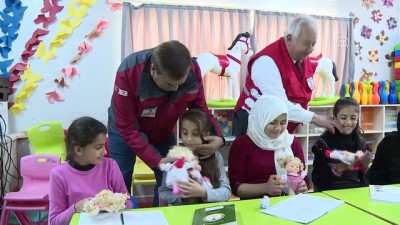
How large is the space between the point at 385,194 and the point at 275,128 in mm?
643

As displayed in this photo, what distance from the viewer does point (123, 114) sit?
2055mm

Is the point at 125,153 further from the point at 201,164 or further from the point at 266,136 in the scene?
the point at 266,136

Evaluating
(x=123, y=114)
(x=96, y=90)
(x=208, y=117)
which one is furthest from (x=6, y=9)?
(x=208, y=117)

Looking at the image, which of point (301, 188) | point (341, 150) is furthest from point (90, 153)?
point (341, 150)

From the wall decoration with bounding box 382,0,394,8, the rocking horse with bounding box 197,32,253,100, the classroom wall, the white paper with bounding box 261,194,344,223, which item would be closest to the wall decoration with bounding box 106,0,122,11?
the classroom wall

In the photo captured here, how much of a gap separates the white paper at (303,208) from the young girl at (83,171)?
2.38 feet

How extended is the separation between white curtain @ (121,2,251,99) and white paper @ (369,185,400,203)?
8.52ft

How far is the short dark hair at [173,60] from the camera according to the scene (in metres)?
1.65

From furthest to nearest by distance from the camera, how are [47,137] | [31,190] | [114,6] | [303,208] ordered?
[114,6] → [47,137] → [31,190] → [303,208]

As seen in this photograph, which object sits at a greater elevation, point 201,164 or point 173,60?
point 173,60

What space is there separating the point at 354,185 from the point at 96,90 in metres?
2.99

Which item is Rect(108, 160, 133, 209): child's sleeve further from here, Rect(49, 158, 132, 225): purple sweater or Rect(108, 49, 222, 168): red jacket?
Rect(108, 49, 222, 168): red jacket

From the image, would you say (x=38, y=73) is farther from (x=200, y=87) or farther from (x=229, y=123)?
(x=200, y=87)

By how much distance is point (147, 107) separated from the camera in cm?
206
